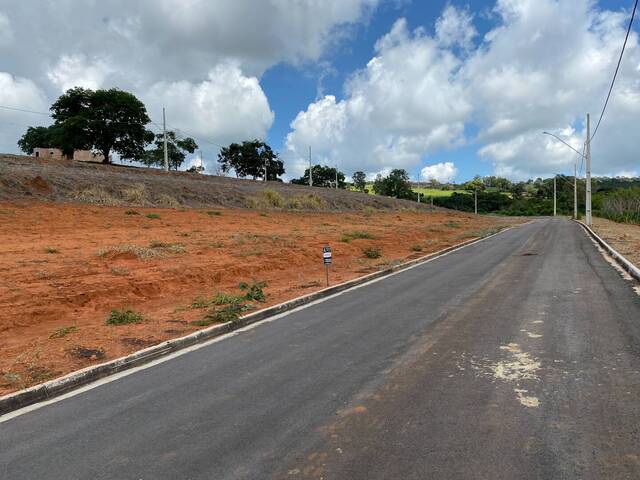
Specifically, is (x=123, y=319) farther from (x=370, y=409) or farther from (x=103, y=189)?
(x=103, y=189)

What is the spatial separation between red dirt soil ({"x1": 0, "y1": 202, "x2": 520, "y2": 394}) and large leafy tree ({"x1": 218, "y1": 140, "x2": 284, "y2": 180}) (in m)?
77.2

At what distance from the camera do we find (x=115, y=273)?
42.0 feet

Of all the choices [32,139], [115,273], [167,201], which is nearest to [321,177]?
[32,139]

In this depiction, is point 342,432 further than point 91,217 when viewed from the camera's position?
No

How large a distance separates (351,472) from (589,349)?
4.39 meters

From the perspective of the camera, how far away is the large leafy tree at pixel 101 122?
53.9 metres

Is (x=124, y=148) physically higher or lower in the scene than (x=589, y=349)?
higher

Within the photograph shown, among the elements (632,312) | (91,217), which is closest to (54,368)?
(632,312)

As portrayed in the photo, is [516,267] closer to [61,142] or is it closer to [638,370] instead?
[638,370]

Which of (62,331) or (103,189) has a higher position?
(103,189)

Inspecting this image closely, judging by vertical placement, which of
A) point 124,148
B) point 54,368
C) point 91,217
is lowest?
point 54,368

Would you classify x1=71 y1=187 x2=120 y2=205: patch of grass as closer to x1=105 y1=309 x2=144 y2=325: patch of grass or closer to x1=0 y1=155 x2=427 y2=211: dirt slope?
x1=0 y1=155 x2=427 y2=211: dirt slope

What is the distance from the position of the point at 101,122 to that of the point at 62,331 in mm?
52287

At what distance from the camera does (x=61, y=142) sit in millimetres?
55750
